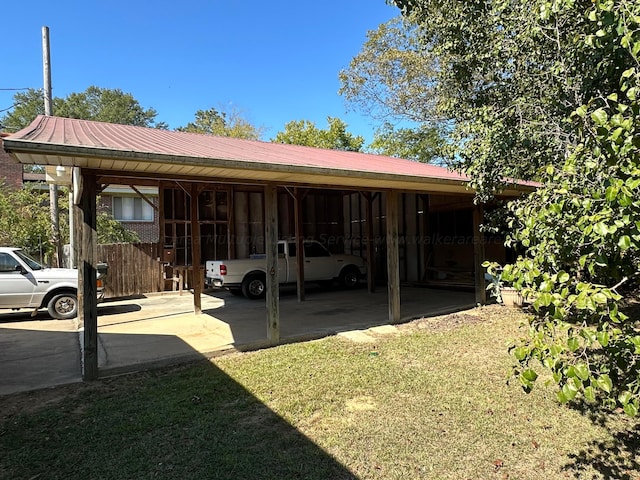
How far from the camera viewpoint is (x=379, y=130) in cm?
2003

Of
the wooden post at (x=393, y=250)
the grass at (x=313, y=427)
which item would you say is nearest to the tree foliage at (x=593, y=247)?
the grass at (x=313, y=427)

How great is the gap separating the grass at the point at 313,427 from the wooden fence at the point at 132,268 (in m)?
8.38

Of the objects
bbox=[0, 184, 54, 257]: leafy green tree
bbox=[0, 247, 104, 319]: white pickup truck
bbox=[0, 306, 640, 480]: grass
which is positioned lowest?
bbox=[0, 306, 640, 480]: grass

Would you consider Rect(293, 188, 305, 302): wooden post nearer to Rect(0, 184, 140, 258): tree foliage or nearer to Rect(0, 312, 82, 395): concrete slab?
Rect(0, 312, 82, 395): concrete slab

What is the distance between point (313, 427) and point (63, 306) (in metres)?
7.87

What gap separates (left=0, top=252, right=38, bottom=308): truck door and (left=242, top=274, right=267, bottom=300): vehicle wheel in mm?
4990

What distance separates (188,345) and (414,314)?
4.70 metres

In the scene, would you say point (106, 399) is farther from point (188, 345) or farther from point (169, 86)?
point (169, 86)

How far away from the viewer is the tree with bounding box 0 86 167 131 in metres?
39.0

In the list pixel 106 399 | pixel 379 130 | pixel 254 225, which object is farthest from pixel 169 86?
pixel 106 399

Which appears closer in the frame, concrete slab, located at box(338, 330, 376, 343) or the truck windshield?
concrete slab, located at box(338, 330, 376, 343)

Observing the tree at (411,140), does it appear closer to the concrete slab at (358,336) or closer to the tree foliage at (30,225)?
the tree foliage at (30,225)

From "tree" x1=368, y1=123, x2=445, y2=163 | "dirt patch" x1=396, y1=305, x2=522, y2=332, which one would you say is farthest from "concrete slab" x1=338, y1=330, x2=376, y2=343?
"tree" x1=368, y1=123, x2=445, y2=163

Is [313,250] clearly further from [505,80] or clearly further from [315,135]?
[315,135]
